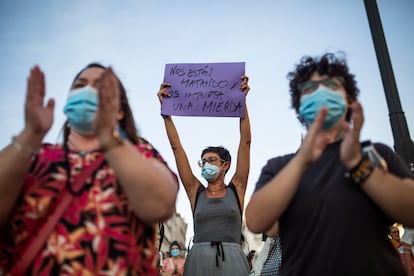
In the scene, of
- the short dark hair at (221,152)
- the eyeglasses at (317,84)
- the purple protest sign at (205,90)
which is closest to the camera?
the eyeglasses at (317,84)

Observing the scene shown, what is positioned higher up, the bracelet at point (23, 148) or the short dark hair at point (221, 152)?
the short dark hair at point (221, 152)

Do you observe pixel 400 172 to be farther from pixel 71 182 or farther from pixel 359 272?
pixel 71 182

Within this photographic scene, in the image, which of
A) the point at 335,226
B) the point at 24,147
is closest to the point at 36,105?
A: the point at 24,147

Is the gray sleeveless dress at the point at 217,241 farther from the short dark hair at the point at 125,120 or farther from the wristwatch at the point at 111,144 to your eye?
the wristwatch at the point at 111,144

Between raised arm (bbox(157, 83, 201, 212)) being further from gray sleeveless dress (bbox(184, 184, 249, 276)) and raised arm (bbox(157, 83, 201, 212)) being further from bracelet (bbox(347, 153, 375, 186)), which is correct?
bracelet (bbox(347, 153, 375, 186))

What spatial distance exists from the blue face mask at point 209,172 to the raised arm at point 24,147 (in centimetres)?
250

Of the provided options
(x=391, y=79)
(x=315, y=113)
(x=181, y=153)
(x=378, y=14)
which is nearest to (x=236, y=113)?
(x=181, y=153)

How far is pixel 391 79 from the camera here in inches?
160

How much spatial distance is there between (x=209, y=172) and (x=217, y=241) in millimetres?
751

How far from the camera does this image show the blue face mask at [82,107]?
63.2 inches

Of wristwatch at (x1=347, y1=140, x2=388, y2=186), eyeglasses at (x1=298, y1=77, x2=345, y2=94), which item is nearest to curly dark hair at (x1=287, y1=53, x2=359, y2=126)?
eyeglasses at (x1=298, y1=77, x2=345, y2=94)

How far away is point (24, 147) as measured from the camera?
1526 mm

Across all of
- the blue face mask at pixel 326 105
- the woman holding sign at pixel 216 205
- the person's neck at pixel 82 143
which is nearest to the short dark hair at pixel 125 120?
the person's neck at pixel 82 143

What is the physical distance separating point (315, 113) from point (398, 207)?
22.4 inches
